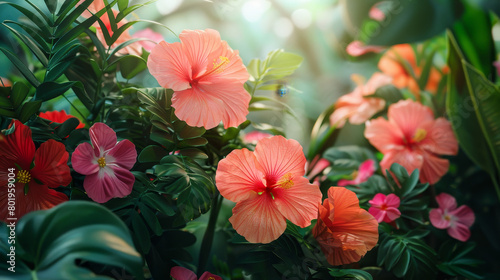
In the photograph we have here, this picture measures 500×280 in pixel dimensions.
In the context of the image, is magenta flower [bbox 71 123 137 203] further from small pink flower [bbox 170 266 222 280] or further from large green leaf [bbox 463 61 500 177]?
large green leaf [bbox 463 61 500 177]

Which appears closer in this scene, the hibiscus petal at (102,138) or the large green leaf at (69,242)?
the large green leaf at (69,242)

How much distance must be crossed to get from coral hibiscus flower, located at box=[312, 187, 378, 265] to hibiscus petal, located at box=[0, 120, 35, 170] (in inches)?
12.5

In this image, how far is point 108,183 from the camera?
0.36 meters

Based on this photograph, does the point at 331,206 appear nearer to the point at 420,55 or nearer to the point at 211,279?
the point at 211,279

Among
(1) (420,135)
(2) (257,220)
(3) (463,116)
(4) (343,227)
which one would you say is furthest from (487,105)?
(2) (257,220)

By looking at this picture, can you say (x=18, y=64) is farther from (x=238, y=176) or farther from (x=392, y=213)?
(x=392, y=213)

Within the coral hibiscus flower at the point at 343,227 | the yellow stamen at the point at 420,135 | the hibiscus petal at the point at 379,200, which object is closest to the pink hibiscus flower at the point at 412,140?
the yellow stamen at the point at 420,135

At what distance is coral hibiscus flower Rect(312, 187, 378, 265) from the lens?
409 millimetres

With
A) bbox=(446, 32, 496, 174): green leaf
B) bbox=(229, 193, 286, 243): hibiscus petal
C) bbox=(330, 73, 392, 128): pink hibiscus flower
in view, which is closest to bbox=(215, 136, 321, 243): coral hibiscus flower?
bbox=(229, 193, 286, 243): hibiscus petal

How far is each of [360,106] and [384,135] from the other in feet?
0.39

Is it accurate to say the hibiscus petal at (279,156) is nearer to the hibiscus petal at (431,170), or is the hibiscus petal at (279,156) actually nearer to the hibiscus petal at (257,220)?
the hibiscus petal at (257,220)

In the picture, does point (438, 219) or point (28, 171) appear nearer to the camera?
point (28, 171)

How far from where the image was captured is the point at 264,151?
1.27 ft

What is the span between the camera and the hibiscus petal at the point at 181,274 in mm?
400
